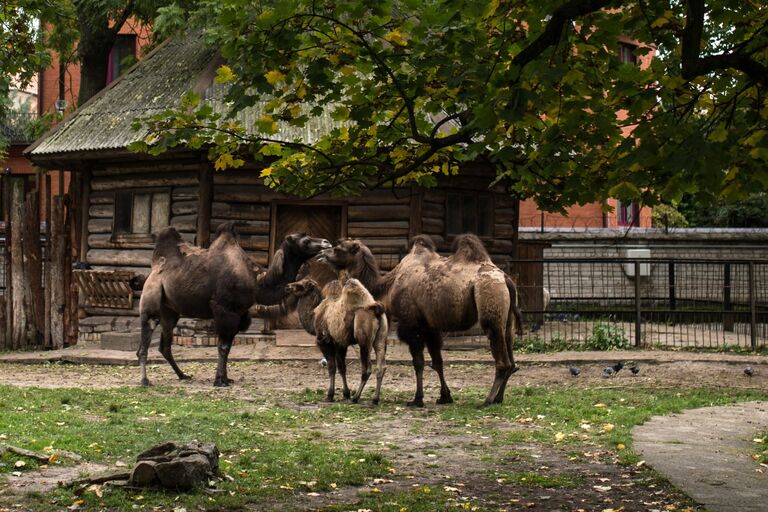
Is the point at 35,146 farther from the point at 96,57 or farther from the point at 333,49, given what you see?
the point at 333,49

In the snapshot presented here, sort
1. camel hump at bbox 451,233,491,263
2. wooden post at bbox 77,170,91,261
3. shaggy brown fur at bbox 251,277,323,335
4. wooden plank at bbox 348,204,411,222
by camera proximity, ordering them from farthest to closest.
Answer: wooden post at bbox 77,170,91,261 < wooden plank at bbox 348,204,411,222 < shaggy brown fur at bbox 251,277,323,335 < camel hump at bbox 451,233,491,263

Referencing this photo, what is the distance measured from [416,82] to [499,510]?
9.35 feet

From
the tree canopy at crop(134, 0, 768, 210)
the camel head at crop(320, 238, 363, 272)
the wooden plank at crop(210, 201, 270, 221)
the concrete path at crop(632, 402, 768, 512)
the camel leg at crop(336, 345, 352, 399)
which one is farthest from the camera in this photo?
the wooden plank at crop(210, 201, 270, 221)

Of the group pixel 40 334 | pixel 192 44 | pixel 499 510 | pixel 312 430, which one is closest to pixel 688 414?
pixel 312 430

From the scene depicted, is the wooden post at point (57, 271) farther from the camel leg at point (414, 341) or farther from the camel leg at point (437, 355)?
the camel leg at point (437, 355)

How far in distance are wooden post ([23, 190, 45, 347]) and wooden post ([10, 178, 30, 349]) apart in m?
0.07

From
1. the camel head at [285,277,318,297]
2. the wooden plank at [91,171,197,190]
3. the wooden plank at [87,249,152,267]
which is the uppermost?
the wooden plank at [91,171,197,190]

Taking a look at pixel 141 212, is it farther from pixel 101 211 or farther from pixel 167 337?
pixel 167 337

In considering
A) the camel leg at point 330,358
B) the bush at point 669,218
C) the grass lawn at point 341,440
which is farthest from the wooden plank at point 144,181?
the bush at point 669,218

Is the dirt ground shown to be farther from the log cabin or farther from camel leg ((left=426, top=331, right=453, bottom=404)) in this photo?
the log cabin

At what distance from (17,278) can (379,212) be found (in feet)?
22.8

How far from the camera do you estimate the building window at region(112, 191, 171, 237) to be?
63.9ft

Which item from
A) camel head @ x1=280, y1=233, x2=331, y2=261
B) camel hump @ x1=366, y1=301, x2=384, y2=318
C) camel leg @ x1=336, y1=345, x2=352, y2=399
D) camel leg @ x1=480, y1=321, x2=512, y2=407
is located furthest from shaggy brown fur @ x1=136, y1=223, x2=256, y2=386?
camel leg @ x1=480, y1=321, x2=512, y2=407

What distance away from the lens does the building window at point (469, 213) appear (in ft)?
64.3
